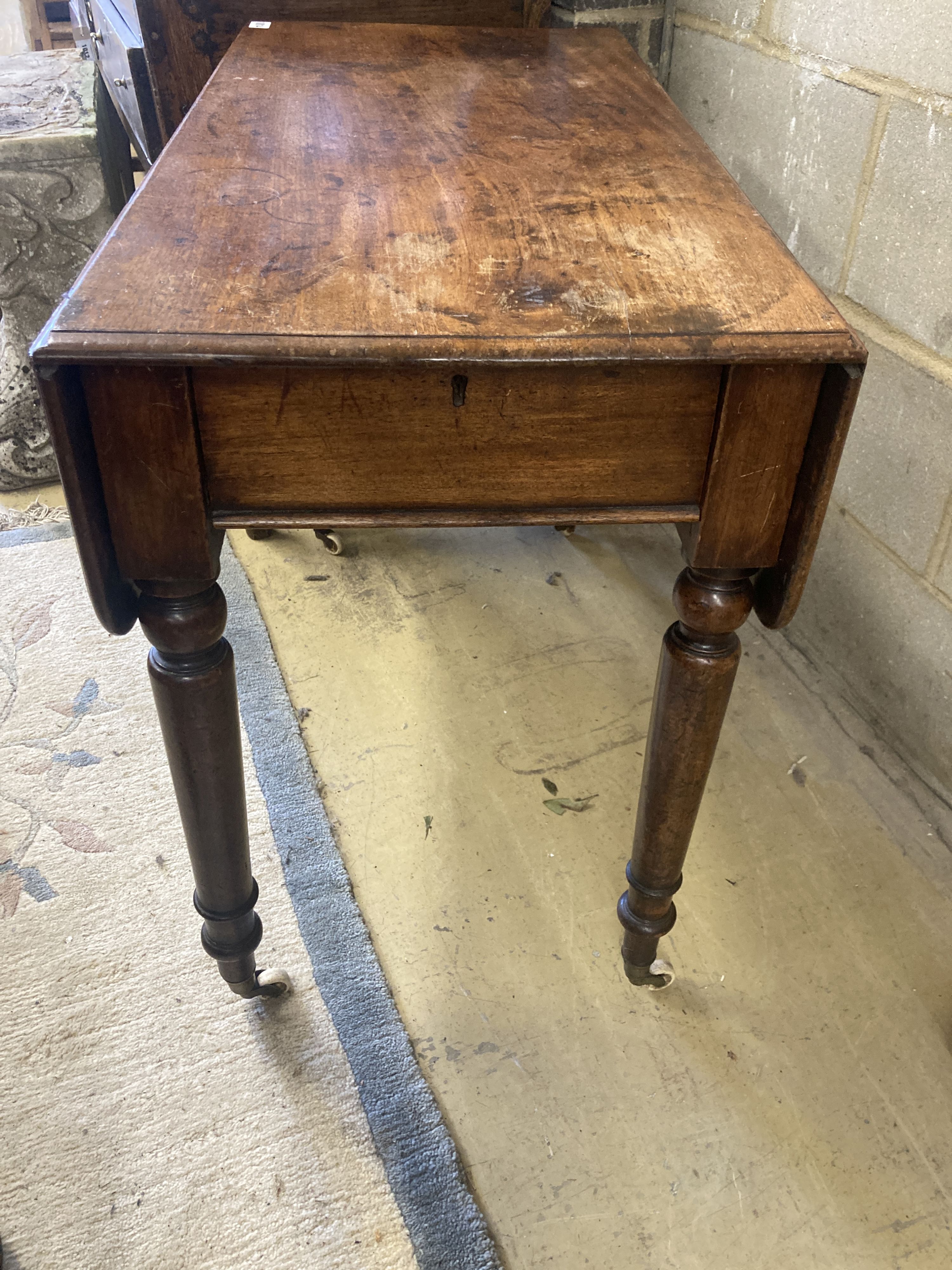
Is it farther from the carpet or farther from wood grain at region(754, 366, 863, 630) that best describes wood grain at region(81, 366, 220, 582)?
the carpet

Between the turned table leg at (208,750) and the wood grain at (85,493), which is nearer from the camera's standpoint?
the wood grain at (85,493)

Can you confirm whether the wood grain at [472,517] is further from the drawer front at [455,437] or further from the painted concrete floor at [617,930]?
the painted concrete floor at [617,930]

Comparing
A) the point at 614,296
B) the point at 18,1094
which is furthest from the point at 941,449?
the point at 18,1094

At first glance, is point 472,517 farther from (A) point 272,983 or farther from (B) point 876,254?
(B) point 876,254

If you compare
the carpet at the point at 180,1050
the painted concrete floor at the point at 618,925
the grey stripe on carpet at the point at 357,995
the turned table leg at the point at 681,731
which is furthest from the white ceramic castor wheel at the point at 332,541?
the turned table leg at the point at 681,731

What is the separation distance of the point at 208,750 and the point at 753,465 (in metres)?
0.46

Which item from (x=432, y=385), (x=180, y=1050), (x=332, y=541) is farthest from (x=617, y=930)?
(x=332, y=541)

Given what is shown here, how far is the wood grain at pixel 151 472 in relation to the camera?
0.60 meters

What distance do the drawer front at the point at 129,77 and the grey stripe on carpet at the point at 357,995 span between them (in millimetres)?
774

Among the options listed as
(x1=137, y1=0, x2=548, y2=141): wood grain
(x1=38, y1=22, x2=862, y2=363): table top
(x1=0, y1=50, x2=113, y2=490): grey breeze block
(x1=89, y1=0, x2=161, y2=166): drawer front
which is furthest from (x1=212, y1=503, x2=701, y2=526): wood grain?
(x1=0, y1=50, x2=113, y2=490): grey breeze block

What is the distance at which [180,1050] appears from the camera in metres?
0.95

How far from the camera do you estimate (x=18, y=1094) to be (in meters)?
0.91

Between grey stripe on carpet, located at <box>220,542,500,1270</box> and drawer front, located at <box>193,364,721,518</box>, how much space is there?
54cm

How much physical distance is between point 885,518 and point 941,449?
0.42 feet
